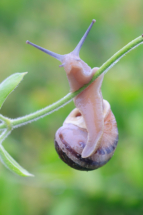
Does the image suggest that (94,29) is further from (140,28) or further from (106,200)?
(106,200)

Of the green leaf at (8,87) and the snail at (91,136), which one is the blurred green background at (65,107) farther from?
the green leaf at (8,87)

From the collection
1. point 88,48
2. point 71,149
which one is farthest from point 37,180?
point 88,48

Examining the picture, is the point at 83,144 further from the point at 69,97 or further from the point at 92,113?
the point at 69,97

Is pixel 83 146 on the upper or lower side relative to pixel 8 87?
lower

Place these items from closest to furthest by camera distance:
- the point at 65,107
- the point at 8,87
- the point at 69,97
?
the point at 69,97 → the point at 8,87 → the point at 65,107

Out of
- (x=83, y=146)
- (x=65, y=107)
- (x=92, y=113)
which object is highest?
(x=65, y=107)

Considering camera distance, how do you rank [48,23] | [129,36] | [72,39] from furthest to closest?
1. [48,23]
2. [72,39]
3. [129,36]

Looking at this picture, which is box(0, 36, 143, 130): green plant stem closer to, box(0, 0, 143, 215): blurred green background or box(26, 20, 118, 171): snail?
box(26, 20, 118, 171): snail

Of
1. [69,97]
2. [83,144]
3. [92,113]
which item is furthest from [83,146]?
[69,97]
